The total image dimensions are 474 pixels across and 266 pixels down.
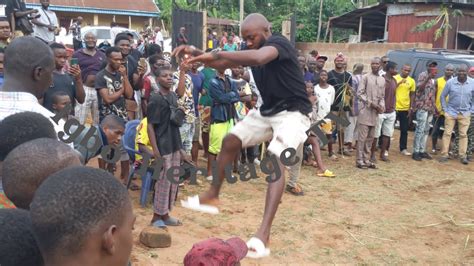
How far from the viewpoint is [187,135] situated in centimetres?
696

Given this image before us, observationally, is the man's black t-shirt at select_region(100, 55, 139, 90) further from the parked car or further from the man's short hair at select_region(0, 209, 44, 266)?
the parked car

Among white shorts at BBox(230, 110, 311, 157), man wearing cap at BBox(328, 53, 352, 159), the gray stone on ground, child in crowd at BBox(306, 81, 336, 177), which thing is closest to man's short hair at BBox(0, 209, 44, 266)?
white shorts at BBox(230, 110, 311, 157)

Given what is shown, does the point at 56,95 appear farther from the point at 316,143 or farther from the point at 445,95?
the point at 445,95

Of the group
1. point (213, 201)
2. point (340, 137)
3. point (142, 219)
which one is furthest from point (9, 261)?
point (340, 137)

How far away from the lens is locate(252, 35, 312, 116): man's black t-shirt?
121 inches

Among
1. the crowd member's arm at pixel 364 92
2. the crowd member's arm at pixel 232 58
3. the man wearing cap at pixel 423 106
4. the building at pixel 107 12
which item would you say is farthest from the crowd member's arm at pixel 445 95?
the building at pixel 107 12

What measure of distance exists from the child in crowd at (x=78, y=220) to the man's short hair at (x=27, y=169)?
44 cm

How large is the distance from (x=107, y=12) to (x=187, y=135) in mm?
22728

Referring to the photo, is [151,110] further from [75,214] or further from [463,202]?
[463,202]

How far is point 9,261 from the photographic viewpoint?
1.38m

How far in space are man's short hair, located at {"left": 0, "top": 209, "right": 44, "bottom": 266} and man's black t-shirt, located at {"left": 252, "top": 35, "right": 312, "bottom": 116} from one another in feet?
6.40

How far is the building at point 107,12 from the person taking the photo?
26.3m

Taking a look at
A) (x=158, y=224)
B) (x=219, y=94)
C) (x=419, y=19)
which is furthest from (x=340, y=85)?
(x=419, y=19)

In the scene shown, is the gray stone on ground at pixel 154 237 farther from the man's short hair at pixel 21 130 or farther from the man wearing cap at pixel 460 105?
the man wearing cap at pixel 460 105
